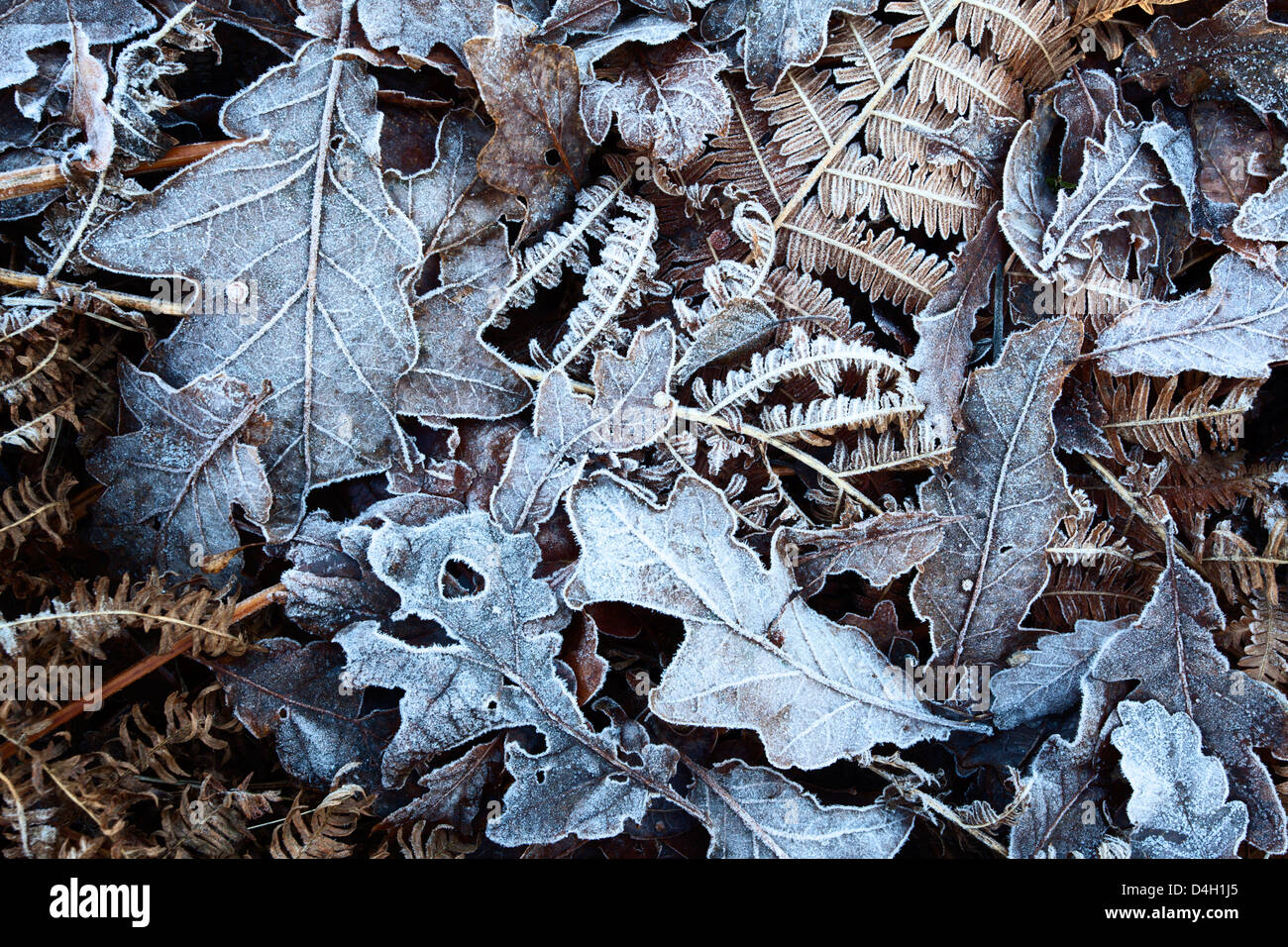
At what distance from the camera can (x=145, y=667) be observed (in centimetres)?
248

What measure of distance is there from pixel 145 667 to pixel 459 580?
89cm

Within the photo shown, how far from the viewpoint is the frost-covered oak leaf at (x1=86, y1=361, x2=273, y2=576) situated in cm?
251

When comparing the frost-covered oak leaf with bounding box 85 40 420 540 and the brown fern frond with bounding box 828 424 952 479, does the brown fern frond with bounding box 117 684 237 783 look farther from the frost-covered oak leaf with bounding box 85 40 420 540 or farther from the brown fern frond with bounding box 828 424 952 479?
the brown fern frond with bounding box 828 424 952 479

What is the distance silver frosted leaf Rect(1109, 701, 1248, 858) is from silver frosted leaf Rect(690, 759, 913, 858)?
23.6 inches

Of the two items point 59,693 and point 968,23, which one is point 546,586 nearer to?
point 59,693

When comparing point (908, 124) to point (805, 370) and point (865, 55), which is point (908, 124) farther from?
point (805, 370)

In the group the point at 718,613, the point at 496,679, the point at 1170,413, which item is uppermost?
the point at 1170,413

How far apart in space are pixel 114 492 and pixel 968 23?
9.46 feet

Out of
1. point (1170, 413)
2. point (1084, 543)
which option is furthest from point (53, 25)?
point (1170, 413)

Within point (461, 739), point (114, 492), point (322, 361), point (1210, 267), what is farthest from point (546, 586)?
point (1210, 267)

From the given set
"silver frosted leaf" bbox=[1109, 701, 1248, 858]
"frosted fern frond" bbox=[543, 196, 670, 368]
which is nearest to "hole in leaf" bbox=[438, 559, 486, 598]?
"frosted fern frond" bbox=[543, 196, 670, 368]

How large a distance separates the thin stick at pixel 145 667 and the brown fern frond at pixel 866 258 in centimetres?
188
